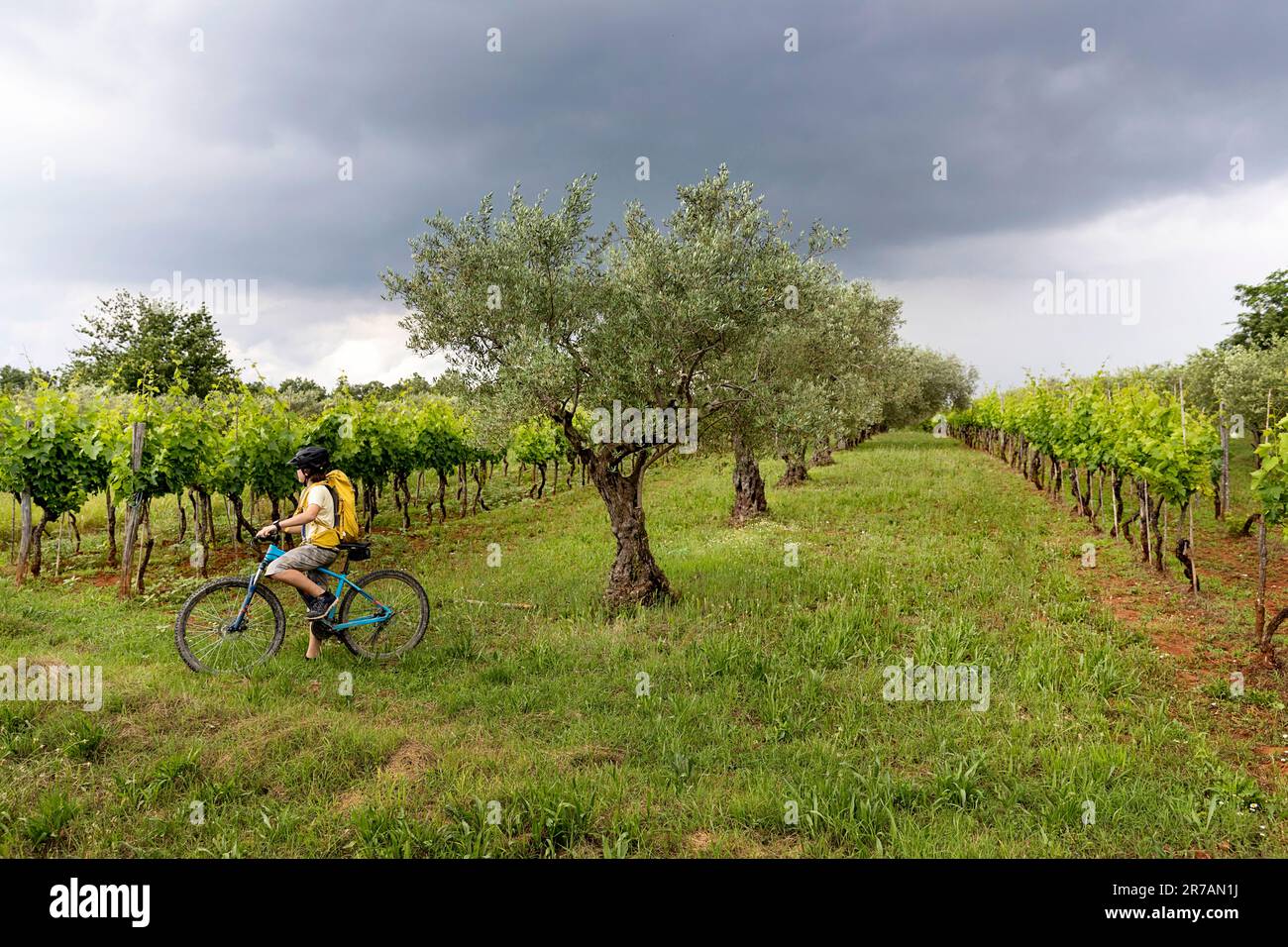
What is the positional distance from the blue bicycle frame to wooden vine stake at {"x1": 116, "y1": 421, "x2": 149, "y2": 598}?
6.95 meters

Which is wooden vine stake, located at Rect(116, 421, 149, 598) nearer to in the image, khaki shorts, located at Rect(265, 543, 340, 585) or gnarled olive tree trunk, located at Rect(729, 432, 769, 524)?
khaki shorts, located at Rect(265, 543, 340, 585)

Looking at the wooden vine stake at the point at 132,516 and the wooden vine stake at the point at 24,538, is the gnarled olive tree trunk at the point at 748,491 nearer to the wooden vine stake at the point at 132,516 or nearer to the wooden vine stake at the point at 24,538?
the wooden vine stake at the point at 132,516

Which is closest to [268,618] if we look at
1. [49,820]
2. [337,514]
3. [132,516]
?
[337,514]

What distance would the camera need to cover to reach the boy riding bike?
332 inches

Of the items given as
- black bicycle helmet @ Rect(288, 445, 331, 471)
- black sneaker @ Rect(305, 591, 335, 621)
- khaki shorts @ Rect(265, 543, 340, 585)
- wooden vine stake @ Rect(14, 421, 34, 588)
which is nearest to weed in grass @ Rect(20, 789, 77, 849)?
khaki shorts @ Rect(265, 543, 340, 585)

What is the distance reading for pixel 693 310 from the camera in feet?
33.7

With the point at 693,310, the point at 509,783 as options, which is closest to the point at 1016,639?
the point at 693,310

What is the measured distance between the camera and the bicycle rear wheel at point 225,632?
8500mm

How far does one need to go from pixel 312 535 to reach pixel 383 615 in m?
1.48

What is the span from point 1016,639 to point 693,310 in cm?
669

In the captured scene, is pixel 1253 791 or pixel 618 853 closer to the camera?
pixel 618 853

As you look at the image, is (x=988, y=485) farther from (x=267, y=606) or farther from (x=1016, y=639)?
(x=267, y=606)

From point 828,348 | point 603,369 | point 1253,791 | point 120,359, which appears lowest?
point 1253,791

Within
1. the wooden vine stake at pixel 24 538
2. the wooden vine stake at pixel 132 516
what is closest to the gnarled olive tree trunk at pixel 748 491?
the wooden vine stake at pixel 132 516
